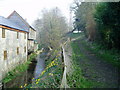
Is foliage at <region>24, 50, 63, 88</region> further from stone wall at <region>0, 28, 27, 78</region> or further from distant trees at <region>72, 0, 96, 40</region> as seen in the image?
distant trees at <region>72, 0, 96, 40</region>

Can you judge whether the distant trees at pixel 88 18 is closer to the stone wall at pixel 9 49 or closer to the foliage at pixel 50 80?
the stone wall at pixel 9 49

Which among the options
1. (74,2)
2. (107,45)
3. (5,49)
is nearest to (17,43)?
(5,49)

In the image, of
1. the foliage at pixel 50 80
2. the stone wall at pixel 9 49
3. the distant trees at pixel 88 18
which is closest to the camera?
the foliage at pixel 50 80

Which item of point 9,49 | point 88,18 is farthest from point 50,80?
point 88,18

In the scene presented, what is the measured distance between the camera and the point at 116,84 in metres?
5.96

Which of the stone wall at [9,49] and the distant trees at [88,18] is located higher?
the distant trees at [88,18]

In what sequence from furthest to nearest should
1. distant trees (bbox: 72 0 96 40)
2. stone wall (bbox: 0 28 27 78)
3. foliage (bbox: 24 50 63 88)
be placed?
distant trees (bbox: 72 0 96 40)
stone wall (bbox: 0 28 27 78)
foliage (bbox: 24 50 63 88)

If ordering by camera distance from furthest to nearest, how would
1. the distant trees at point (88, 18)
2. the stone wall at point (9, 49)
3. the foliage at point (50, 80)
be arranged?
the distant trees at point (88, 18)
the stone wall at point (9, 49)
the foliage at point (50, 80)

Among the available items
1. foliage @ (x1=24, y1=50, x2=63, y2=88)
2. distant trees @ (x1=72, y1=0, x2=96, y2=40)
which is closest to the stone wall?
foliage @ (x1=24, y1=50, x2=63, y2=88)

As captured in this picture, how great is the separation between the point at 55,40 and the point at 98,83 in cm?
2466

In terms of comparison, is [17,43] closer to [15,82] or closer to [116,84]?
[15,82]

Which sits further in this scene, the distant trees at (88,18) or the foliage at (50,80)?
Result: the distant trees at (88,18)

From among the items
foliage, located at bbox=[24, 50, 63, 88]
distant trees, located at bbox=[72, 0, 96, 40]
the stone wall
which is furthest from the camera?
distant trees, located at bbox=[72, 0, 96, 40]

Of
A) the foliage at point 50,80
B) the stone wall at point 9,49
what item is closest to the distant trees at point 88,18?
the stone wall at point 9,49
